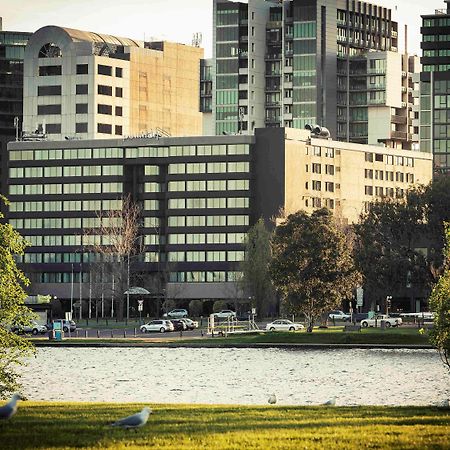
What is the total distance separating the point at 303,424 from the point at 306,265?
379 feet

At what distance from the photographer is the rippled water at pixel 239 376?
8806 cm

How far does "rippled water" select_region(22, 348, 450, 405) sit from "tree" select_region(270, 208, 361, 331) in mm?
13623

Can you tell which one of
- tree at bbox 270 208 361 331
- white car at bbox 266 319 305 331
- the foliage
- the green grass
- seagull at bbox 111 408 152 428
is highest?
tree at bbox 270 208 361 331

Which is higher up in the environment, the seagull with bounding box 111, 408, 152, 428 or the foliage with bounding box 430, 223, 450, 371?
the foliage with bounding box 430, 223, 450, 371

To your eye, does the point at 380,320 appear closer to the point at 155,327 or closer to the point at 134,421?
the point at 155,327

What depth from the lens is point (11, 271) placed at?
68.4m

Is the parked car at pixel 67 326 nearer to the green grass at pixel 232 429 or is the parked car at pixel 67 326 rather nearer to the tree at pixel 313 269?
the tree at pixel 313 269

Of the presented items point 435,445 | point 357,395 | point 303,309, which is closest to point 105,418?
point 435,445

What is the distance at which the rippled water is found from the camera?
88.1 metres

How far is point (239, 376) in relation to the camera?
108500 mm

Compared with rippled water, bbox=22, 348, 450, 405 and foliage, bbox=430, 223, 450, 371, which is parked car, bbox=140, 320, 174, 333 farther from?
foliage, bbox=430, 223, 450, 371

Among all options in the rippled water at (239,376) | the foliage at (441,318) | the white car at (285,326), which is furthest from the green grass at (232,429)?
the white car at (285,326)

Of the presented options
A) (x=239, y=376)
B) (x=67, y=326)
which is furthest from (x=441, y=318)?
(x=67, y=326)

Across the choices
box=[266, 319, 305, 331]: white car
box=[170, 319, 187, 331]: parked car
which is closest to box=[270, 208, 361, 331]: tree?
box=[266, 319, 305, 331]: white car
